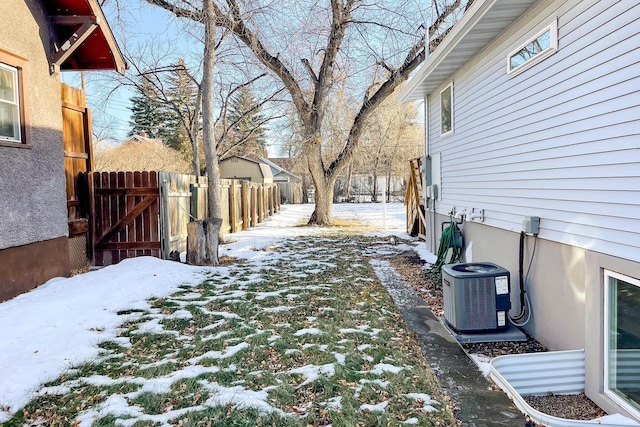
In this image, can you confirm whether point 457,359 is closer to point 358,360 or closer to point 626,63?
point 358,360

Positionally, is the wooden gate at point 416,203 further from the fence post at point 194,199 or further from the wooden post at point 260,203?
the wooden post at point 260,203

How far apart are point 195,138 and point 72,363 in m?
16.8

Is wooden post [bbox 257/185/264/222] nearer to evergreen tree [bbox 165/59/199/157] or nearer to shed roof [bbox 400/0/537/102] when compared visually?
evergreen tree [bbox 165/59/199/157]

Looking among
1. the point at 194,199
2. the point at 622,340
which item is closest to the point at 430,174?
the point at 194,199

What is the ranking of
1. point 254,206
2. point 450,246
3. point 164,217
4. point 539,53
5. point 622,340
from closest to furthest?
point 622,340 < point 539,53 < point 450,246 < point 164,217 < point 254,206

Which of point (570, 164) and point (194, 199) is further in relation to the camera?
point (194, 199)

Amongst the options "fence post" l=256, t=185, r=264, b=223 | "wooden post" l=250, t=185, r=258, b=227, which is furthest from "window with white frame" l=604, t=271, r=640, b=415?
"fence post" l=256, t=185, r=264, b=223

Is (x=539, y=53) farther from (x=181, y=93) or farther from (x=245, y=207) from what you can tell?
(x=181, y=93)

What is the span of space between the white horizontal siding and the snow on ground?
3950 mm

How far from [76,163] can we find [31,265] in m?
2.62

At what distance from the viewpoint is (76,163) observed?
7480 millimetres

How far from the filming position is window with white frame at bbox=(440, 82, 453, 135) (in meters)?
7.79

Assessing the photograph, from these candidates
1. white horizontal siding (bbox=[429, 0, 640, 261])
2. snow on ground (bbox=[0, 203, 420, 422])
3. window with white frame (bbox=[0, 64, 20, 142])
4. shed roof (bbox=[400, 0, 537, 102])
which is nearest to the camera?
white horizontal siding (bbox=[429, 0, 640, 261])

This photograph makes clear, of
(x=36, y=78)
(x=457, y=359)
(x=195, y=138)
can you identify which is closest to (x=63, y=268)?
(x=36, y=78)
